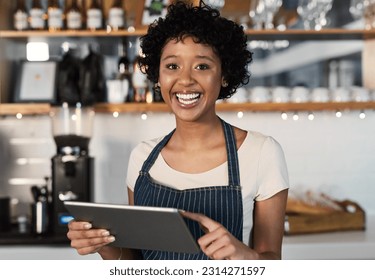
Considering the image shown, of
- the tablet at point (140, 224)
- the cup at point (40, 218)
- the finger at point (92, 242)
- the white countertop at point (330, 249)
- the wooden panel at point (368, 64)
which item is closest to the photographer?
the tablet at point (140, 224)

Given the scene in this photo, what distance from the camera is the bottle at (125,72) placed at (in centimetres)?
278

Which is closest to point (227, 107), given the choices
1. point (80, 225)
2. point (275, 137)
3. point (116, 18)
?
point (275, 137)

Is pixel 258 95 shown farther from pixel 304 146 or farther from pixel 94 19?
→ pixel 94 19

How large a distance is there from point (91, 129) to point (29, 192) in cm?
40

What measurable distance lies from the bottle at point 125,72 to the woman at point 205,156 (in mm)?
1362

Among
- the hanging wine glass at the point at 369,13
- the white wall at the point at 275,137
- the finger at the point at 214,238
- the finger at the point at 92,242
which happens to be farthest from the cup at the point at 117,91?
the finger at the point at 214,238

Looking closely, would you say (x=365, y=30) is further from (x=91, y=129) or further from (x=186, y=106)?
(x=186, y=106)

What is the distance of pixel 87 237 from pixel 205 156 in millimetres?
279

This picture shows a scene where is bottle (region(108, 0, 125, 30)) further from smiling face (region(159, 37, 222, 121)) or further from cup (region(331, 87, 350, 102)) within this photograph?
smiling face (region(159, 37, 222, 121))

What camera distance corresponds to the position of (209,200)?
135 cm

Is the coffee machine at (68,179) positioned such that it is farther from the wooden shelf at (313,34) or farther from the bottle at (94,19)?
the wooden shelf at (313,34)

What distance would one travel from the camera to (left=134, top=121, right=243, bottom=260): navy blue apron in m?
1.34

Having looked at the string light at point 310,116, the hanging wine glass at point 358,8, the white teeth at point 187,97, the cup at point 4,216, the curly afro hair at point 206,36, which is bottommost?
the cup at point 4,216
